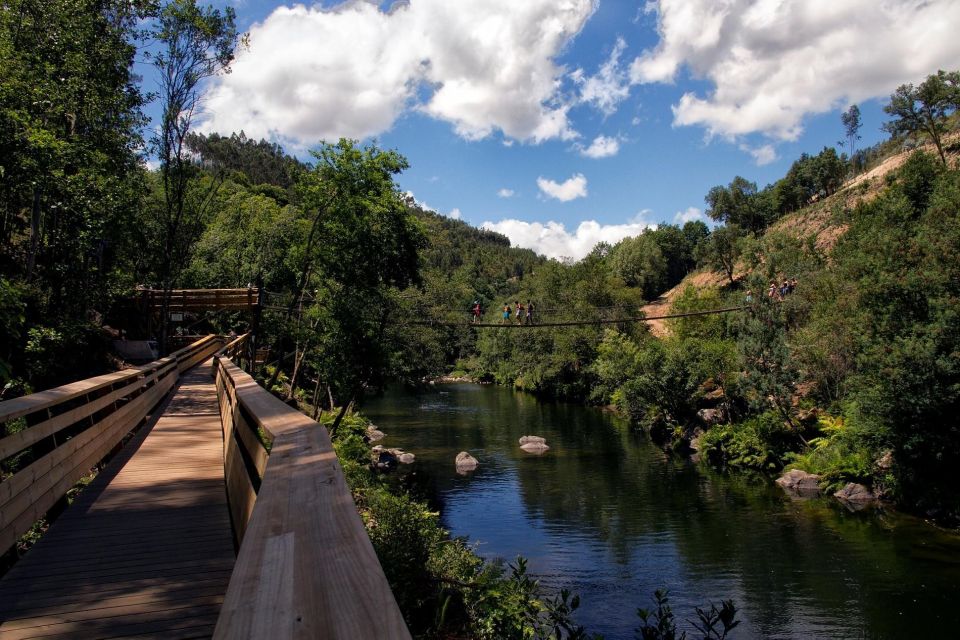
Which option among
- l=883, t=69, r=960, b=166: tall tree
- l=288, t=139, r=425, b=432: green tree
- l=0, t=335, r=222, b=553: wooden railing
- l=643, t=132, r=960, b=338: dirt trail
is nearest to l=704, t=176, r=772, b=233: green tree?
l=643, t=132, r=960, b=338: dirt trail

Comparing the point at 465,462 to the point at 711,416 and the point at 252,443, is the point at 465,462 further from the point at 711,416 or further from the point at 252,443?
the point at 252,443

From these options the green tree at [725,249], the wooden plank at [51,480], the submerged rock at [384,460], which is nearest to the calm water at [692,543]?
the submerged rock at [384,460]

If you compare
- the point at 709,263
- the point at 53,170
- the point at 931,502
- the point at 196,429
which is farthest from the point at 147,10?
the point at 709,263

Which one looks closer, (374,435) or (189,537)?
(189,537)

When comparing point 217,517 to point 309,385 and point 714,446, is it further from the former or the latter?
point 309,385

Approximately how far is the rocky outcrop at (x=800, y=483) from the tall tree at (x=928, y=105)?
36.5 m

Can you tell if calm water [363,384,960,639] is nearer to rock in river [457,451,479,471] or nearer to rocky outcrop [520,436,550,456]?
rock in river [457,451,479,471]

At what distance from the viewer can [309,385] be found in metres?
36.9

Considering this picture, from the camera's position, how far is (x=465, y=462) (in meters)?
25.4

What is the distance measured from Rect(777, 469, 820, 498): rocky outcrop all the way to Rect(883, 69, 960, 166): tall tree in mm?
36451

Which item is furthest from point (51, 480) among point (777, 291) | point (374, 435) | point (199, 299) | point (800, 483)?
point (777, 291)

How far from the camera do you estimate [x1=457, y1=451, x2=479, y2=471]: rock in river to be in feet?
82.4

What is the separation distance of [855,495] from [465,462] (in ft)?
49.0

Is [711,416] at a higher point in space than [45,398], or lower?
lower
